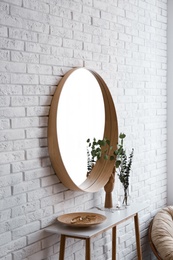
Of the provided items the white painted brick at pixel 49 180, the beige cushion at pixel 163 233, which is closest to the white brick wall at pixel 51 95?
the white painted brick at pixel 49 180

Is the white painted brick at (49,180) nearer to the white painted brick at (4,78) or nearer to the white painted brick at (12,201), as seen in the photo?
the white painted brick at (12,201)

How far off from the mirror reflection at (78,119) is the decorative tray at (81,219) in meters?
0.22

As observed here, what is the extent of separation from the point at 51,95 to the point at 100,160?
2.17ft

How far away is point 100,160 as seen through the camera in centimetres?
303

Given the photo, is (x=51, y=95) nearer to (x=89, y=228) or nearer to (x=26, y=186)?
(x=26, y=186)

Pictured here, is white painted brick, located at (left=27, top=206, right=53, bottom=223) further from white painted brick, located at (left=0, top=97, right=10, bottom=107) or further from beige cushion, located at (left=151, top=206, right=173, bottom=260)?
beige cushion, located at (left=151, top=206, right=173, bottom=260)

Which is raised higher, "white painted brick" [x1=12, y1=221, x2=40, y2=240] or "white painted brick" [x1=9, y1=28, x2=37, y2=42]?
"white painted brick" [x1=9, y1=28, x2=37, y2=42]

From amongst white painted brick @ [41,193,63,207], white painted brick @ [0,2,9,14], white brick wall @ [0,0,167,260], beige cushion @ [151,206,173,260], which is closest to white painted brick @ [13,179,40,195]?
white brick wall @ [0,0,167,260]

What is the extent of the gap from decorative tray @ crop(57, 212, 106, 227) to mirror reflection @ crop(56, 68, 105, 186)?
0.22m

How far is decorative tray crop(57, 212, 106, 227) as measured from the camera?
251cm

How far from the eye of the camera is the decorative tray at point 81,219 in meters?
2.51

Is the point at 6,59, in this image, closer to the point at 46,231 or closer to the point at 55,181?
the point at 55,181

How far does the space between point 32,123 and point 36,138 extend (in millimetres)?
90

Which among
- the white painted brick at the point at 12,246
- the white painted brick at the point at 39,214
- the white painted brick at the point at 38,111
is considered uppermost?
the white painted brick at the point at 38,111
